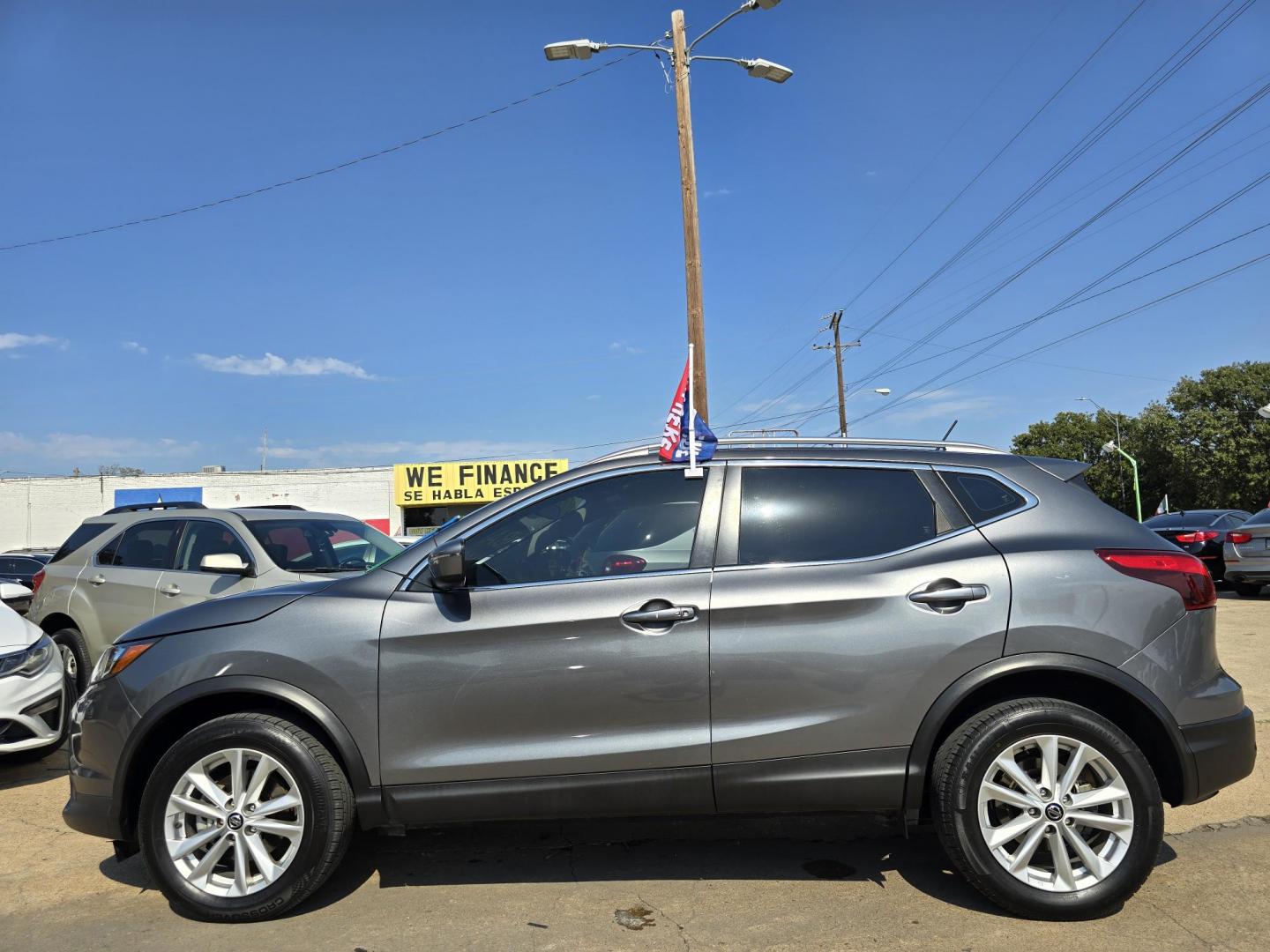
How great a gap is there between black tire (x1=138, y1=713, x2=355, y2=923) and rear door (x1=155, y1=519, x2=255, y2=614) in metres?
3.25

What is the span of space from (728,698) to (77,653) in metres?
6.48

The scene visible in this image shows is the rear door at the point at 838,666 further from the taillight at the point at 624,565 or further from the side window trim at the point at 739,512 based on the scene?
the taillight at the point at 624,565

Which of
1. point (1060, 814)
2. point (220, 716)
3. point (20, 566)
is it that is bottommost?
point (1060, 814)

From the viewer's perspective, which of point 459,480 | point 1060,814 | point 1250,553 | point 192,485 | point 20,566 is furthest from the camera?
point 192,485

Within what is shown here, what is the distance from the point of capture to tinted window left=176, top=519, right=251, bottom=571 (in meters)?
7.18

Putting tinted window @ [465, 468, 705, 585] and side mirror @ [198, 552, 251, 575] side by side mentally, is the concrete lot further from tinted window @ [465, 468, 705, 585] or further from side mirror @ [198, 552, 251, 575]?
side mirror @ [198, 552, 251, 575]

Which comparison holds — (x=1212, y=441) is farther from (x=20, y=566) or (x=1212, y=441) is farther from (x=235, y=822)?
(x=235, y=822)

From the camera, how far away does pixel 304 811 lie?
3594mm

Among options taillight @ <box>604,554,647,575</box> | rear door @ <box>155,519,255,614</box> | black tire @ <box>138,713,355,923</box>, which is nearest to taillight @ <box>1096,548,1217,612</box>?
taillight @ <box>604,554,647,575</box>

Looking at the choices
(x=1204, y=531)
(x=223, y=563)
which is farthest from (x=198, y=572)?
(x=1204, y=531)

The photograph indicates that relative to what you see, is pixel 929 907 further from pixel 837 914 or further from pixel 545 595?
pixel 545 595

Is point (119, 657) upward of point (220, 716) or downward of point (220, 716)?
upward

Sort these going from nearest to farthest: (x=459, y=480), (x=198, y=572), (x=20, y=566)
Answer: (x=198, y=572) → (x=20, y=566) → (x=459, y=480)

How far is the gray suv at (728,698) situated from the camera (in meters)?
3.46
